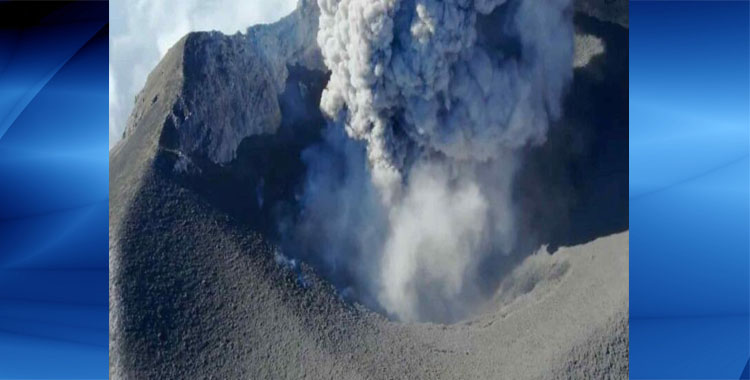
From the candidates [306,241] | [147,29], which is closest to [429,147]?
[306,241]

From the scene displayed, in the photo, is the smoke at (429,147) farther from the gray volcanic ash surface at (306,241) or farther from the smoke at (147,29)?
the smoke at (147,29)

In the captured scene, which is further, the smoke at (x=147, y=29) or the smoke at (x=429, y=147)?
the smoke at (x=429, y=147)

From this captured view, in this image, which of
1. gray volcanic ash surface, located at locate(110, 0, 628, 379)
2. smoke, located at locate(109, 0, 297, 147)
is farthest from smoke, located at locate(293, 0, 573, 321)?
smoke, located at locate(109, 0, 297, 147)

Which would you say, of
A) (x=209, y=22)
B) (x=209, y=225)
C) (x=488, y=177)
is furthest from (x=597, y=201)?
(x=209, y=22)

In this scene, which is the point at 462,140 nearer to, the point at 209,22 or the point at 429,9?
the point at 429,9

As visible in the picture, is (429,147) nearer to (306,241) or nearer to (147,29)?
(306,241)

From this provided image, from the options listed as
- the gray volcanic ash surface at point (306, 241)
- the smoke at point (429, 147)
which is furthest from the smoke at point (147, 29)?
the smoke at point (429, 147)

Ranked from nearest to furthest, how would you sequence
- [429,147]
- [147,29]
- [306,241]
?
[147,29] → [306,241] → [429,147]
